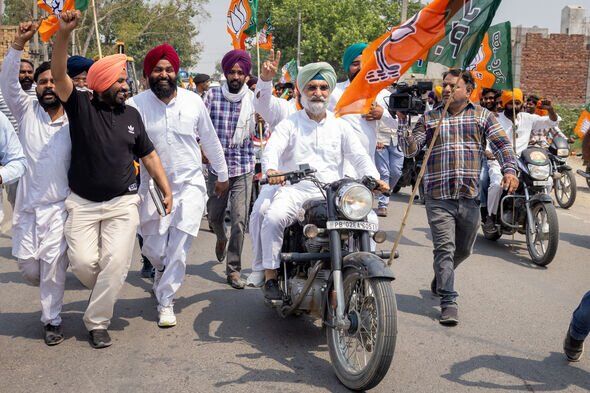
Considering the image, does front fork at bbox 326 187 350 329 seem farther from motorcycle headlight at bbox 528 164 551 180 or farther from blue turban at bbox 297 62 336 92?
motorcycle headlight at bbox 528 164 551 180

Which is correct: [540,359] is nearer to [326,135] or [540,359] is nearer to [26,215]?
[326,135]

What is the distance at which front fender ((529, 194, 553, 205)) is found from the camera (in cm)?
802

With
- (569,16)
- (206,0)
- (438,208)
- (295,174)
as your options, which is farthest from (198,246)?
(206,0)

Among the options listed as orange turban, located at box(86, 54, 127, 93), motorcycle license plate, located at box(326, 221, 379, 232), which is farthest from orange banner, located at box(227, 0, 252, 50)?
motorcycle license plate, located at box(326, 221, 379, 232)

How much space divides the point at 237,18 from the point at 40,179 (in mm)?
5239

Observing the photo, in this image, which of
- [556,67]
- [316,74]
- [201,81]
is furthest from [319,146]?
[556,67]

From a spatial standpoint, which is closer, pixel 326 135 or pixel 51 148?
pixel 51 148

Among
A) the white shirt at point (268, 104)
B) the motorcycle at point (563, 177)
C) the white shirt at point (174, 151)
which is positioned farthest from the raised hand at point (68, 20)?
the motorcycle at point (563, 177)

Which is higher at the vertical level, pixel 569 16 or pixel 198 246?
pixel 569 16

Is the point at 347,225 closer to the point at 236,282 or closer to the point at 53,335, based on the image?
the point at 53,335

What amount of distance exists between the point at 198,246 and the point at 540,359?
475cm

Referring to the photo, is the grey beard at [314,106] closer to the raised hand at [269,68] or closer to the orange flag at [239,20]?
the raised hand at [269,68]

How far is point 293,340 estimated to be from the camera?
5191 mm

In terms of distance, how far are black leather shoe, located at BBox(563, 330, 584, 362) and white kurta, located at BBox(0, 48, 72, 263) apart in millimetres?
3484
